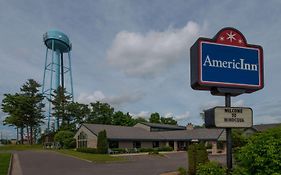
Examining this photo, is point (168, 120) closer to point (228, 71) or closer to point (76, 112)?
point (76, 112)

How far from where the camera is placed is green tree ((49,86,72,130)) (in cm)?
7719

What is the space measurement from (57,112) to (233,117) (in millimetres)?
71433

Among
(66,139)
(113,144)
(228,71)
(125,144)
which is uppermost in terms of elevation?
(228,71)

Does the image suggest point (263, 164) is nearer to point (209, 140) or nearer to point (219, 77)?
point (219, 77)

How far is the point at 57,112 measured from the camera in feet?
255

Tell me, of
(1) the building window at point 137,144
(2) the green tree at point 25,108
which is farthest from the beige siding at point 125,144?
(2) the green tree at point 25,108

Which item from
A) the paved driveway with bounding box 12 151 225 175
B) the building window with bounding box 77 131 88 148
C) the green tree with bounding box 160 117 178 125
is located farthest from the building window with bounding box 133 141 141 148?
the green tree with bounding box 160 117 178 125

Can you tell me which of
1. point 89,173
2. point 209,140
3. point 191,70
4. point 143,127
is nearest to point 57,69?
point 143,127

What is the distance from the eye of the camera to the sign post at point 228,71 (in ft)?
30.4

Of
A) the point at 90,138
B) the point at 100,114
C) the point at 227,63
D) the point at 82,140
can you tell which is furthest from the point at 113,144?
the point at 227,63

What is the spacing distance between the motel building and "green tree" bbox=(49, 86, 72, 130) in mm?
16775

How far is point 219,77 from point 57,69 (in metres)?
74.9

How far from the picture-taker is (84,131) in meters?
58.1

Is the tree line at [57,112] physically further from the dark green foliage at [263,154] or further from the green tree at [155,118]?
the dark green foliage at [263,154]
